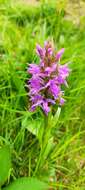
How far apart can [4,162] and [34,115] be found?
57cm

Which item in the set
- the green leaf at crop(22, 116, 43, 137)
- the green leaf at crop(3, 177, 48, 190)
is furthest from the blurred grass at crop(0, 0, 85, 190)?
the green leaf at crop(3, 177, 48, 190)

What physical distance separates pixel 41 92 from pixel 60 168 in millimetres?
563

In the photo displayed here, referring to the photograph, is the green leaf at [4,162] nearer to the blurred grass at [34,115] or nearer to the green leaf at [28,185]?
the green leaf at [28,185]

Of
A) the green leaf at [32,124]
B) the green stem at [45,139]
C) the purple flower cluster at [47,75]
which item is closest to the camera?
the purple flower cluster at [47,75]

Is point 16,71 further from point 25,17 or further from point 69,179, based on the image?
point 25,17

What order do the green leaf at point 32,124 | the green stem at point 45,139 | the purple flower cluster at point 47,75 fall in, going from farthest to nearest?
the green leaf at point 32,124, the green stem at point 45,139, the purple flower cluster at point 47,75

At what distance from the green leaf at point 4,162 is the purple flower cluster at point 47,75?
0.72ft

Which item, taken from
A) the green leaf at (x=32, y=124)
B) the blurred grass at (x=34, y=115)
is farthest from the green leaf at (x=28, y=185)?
the green leaf at (x=32, y=124)

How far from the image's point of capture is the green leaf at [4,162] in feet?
6.15

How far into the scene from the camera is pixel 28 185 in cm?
188

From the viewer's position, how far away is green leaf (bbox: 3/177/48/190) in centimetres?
185

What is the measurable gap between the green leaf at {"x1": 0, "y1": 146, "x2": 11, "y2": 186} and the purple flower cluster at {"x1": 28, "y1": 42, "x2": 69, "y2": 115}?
0.22m

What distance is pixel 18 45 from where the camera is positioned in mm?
2963

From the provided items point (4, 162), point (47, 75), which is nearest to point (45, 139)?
point (4, 162)
